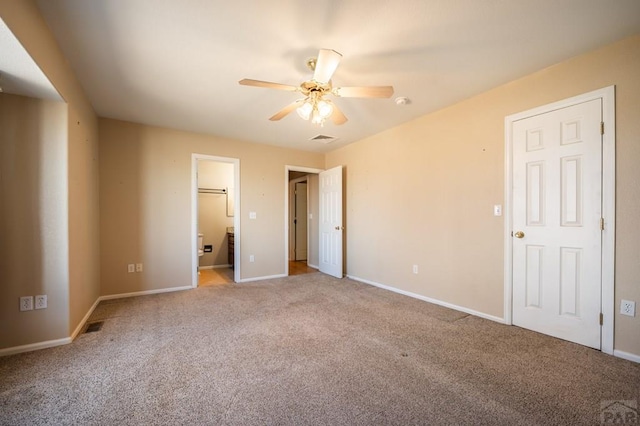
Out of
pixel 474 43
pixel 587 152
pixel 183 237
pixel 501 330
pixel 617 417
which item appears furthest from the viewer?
pixel 183 237

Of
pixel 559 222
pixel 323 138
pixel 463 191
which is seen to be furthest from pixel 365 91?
pixel 323 138

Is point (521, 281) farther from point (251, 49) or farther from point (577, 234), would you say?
point (251, 49)

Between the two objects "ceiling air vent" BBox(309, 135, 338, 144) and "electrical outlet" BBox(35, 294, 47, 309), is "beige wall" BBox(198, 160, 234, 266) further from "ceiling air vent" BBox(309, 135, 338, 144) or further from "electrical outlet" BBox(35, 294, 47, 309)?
"electrical outlet" BBox(35, 294, 47, 309)

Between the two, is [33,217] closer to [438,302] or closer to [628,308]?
[438,302]

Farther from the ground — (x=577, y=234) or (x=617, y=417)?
(x=577, y=234)

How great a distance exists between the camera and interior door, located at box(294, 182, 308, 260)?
22.4 feet

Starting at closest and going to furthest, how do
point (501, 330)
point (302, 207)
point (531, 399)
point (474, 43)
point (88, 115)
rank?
point (531, 399) → point (474, 43) → point (501, 330) → point (88, 115) → point (302, 207)

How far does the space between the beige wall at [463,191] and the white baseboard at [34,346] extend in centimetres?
369

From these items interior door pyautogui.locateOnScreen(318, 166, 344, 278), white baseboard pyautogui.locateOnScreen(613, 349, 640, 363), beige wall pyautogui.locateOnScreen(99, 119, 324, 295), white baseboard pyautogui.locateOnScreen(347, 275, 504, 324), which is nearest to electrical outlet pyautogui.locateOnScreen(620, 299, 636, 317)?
white baseboard pyautogui.locateOnScreen(613, 349, 640, 363)

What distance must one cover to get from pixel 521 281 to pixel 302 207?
4.94 metres

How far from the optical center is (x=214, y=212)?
19.4 feet

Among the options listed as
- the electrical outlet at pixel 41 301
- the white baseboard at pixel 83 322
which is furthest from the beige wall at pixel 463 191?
the electrical outlet at pixel 41 301

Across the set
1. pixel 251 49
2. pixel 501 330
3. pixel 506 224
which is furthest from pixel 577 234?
pixel 251 49

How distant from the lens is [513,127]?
269 centimetres
